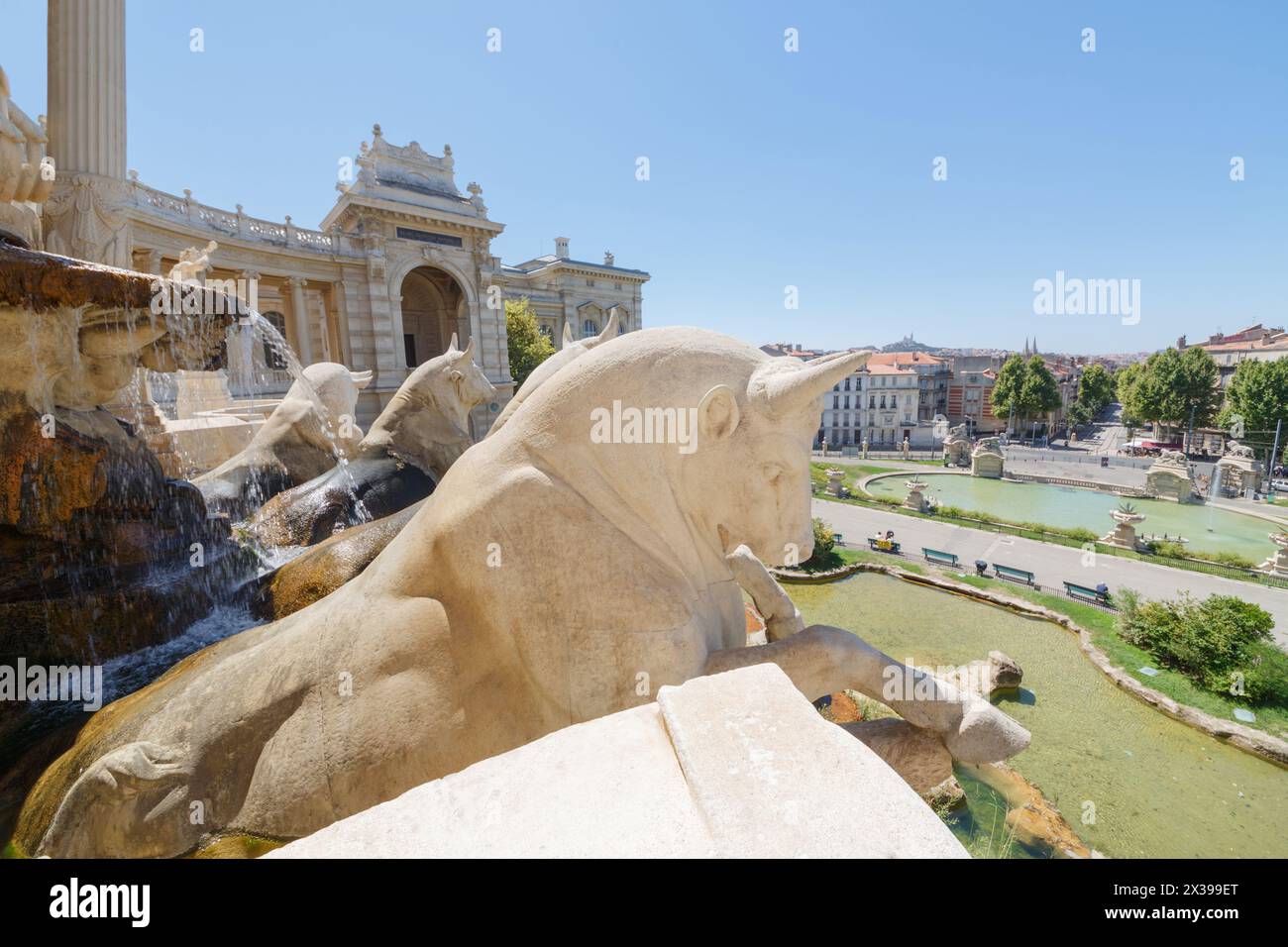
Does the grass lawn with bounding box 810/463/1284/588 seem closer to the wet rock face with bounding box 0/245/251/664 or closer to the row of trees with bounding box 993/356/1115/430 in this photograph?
the wet rock face with bounding box 0/245/251/664

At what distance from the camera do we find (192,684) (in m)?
2.73

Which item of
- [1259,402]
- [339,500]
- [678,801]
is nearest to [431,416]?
[339,500]

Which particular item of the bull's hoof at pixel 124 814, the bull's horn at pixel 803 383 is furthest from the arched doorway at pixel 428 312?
the bull's horn at pixel 803 383

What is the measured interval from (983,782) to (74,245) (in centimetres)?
1782

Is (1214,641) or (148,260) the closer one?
(1214,641)

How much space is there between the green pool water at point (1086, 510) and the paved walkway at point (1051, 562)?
6098 mm

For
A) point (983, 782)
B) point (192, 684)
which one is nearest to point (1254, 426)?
point (983, 782)

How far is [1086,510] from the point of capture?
3016 cm

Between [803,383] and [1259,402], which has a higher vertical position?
[1259,402]

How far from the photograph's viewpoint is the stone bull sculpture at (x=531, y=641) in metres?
2.41

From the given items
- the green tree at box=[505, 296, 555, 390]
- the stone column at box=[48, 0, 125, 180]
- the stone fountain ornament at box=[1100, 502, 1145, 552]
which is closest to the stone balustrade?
the stone column at box=[48, 0, 125, 180]

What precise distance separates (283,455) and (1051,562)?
2244 centimetres

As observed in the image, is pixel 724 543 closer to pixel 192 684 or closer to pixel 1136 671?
pixel 192 684
